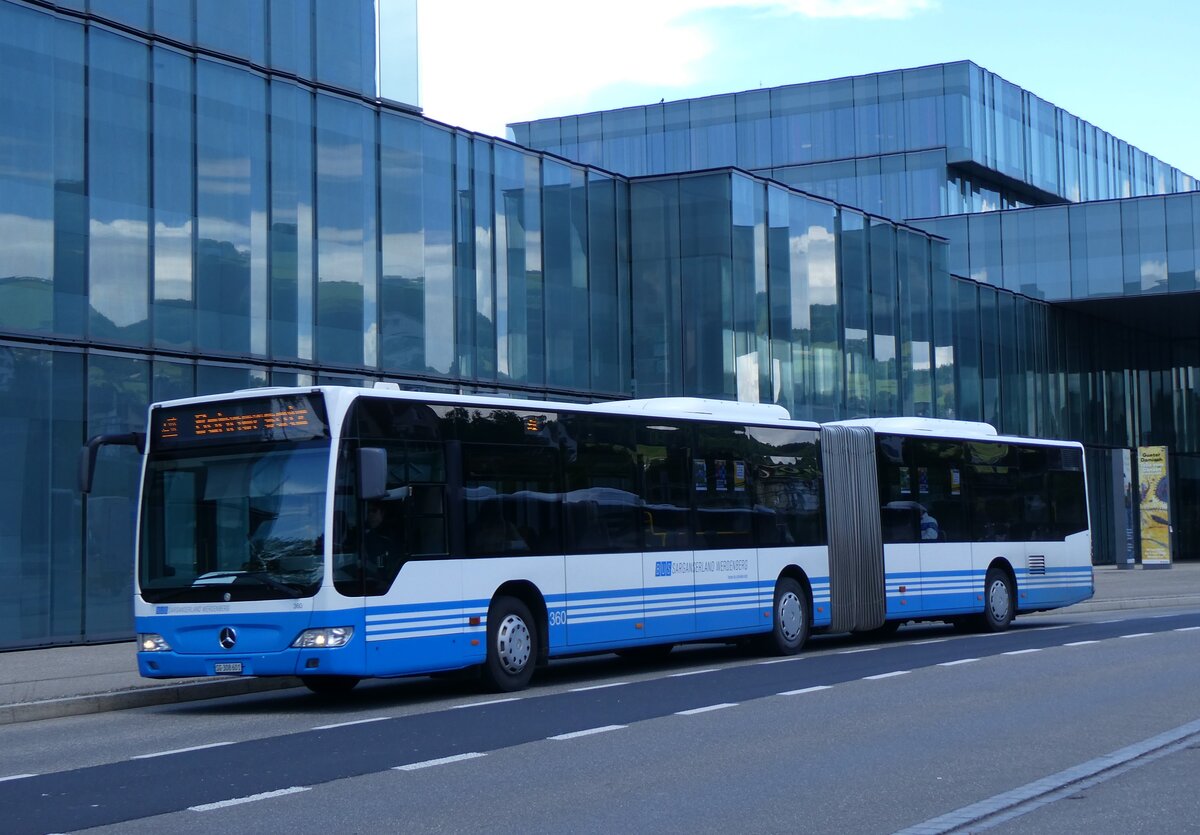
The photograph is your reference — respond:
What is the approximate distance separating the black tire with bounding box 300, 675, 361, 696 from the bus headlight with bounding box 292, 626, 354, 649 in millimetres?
1171

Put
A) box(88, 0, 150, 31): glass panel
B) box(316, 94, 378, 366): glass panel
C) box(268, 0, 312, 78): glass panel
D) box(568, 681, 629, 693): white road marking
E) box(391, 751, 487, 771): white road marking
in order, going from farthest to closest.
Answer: box(316, 94, 378, 366): glass panel, box(268, 0, 312, 78): glass panel, box(88, 0, 150, 31): glass panel, box(568, 681, 629, 693): white road marking, box(391, 751, 487, 771): white road marking

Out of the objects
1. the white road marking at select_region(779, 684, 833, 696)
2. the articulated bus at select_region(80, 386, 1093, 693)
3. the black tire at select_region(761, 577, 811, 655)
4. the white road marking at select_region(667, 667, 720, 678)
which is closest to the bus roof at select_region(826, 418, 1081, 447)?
the articulated bus at select_region(80, 386, 1093, 693)

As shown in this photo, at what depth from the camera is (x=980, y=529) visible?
80.6 feet

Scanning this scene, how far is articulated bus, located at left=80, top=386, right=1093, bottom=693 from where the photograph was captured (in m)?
14.1

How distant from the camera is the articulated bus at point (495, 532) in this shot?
1411 cm

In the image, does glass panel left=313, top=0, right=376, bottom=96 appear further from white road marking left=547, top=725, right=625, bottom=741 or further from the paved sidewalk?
white road marking left=547, top=725, right=625, bottom=741

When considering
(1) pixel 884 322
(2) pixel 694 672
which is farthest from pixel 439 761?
(1) pixel 884 322

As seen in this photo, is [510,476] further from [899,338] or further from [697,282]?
[899,338]

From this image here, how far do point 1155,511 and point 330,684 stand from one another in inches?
1612

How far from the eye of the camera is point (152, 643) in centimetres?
1457

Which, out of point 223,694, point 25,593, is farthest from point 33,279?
point 223,694

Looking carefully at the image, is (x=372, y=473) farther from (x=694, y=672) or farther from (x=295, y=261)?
(x=295, y=261)

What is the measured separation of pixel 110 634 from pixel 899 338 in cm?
2589

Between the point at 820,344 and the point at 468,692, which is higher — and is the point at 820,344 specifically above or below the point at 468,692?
above
